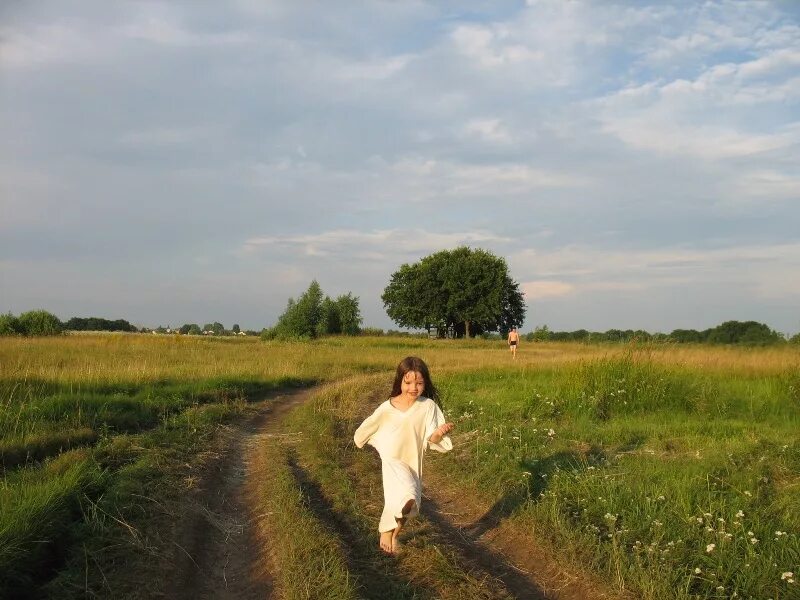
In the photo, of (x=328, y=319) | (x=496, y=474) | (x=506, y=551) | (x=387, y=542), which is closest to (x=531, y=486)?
(x=496, y=474)

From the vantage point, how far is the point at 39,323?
45438 mm

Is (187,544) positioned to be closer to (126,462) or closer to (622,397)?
(126,462)

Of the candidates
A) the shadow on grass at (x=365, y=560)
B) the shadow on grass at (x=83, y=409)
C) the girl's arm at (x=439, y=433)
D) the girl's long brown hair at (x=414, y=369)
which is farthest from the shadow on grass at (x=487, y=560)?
the shadow on grass at (x=83, y=409)

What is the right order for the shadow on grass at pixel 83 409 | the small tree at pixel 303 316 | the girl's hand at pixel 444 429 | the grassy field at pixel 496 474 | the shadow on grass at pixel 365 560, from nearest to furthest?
1. the shadow on grass at pixel 365 560
2. the grassy field at pixel 496 474
3. the girl's hand at pixel 444 429
4. the shadow on grass at pixel 83 409
5. the small tree at pixel 303 316

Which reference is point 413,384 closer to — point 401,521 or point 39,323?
point 401,521

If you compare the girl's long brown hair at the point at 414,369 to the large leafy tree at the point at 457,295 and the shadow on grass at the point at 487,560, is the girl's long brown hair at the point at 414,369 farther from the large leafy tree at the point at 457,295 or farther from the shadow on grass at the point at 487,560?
the large leafy tree at the point at 457,295

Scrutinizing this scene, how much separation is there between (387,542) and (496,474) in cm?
261

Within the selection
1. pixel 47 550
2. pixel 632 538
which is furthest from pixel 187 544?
pixel 632 538

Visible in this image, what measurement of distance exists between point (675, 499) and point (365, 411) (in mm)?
8483

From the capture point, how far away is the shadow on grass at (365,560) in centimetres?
476

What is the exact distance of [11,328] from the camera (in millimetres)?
43969

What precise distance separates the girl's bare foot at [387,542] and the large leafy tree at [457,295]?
189ft

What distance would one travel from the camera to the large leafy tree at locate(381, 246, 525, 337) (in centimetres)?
6375

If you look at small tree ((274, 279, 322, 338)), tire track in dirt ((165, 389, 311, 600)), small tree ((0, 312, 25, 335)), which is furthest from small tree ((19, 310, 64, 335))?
tire track in dirt ((165, 389, 311, 600))
